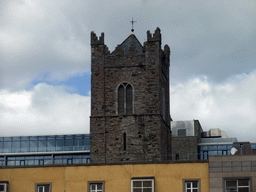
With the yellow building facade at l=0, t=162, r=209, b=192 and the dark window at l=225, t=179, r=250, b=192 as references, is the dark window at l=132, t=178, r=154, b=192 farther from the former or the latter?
the dark window at l=225, t=179, r=250, b=192

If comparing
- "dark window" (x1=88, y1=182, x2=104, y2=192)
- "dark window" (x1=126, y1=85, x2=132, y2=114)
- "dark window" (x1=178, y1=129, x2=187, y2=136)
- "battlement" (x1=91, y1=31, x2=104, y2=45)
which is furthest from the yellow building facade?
"dark window" (x1=178, y1=129, x2=187, y2=136)

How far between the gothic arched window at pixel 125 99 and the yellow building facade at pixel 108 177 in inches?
1128

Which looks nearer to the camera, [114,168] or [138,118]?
[114,168]

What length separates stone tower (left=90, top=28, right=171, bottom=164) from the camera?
249 feet

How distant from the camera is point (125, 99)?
77.8 meters

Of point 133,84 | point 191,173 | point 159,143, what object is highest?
point 133,84

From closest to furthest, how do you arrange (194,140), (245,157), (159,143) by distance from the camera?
(245,157) < (159,143) < (194,140)

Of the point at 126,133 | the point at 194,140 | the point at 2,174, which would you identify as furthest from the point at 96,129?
the point at 194,140

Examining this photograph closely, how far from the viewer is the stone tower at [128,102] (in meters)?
76.0

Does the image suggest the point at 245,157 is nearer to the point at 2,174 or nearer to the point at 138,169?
the point at 138,169

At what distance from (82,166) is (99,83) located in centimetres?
3021

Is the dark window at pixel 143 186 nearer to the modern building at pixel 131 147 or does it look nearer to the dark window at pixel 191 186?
the modern building at pixel 131 147

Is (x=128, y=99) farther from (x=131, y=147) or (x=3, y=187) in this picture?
(x=3, y=187)

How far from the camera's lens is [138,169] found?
4856 centimetres
